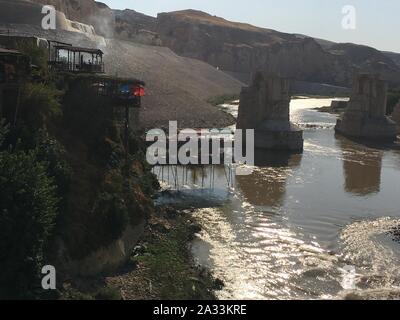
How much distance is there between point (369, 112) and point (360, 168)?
24.5m

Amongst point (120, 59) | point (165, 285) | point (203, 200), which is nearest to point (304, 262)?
point (165, 285)

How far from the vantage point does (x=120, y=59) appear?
266 feet

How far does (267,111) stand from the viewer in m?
60.2

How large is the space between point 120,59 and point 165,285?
65970 mm

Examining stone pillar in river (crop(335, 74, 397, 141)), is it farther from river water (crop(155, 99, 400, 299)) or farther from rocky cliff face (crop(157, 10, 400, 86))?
rocky cliff face (crop(157, 10, 400, 86))

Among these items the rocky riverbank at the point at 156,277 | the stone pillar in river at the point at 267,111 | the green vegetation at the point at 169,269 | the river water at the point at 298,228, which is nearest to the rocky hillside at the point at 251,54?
the stone pillar in river at the point at 267,111

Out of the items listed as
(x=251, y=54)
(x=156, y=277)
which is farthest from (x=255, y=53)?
(x=156, y=277)

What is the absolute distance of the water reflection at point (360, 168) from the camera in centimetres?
4209

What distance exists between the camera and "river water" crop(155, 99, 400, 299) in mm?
21984

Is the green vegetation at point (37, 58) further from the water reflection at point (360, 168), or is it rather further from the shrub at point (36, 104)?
the water reflection at point (360, 168)

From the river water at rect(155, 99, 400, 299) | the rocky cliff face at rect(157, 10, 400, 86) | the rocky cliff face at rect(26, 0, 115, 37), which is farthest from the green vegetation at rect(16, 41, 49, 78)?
the rocky cliff face at rect(157, 10, 400, 86)

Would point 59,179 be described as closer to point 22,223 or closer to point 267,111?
point 22,223

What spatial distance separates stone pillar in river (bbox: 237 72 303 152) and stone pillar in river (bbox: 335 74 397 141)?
16.6 m
